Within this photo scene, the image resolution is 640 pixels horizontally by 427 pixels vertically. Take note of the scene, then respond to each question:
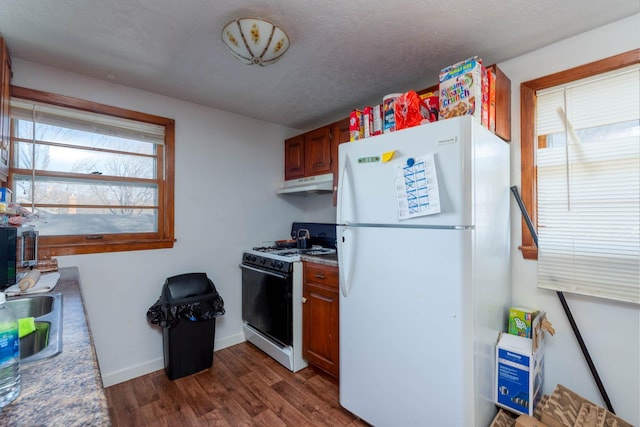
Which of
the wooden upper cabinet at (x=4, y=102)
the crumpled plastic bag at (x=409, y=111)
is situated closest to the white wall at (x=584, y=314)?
the crumpled plastic bag at (x=409, y=111)

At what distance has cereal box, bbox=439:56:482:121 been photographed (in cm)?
144

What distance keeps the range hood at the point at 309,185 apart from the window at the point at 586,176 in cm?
146

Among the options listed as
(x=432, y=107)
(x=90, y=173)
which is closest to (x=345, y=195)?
(x=432, y=107)

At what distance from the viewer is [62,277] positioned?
171 cm

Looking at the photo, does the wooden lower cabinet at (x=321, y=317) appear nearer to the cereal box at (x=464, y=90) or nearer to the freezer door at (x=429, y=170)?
the freezer door at (x=429, y=170)

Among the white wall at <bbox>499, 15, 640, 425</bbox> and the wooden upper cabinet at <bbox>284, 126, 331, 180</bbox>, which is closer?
the white wall at <bbox>499, 15, 640, 425</bbox>

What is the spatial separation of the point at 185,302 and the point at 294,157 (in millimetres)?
1749

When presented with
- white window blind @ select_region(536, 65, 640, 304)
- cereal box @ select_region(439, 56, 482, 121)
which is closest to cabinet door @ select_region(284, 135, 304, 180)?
cereal box @ select_region(439, 56, 482, 121)

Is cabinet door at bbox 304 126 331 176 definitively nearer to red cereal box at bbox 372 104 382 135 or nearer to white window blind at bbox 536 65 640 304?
red cereal box at bbox 372 104 382 135

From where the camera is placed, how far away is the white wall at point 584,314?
1431 mm

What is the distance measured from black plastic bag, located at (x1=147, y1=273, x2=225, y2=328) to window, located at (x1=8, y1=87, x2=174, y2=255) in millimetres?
A: 367

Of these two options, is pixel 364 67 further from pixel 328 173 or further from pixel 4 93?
pixel 4 93

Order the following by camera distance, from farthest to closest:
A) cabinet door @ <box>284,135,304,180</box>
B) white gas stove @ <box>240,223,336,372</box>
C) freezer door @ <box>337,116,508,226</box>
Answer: cabinet door @ <box>284,135,304,180</box>, white gas stove @ <box>240,223,336,372</box>, freezer door @ <box>337,116,508,226</box>

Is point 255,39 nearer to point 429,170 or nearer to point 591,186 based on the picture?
point 429,170
